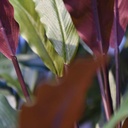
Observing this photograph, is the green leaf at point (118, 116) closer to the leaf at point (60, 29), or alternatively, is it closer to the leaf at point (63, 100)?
the leaf at point (63, 100)

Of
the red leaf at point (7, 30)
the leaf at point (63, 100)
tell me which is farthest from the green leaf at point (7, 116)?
the leaf at point (63, 100)

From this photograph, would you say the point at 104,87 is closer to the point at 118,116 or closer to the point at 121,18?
the point at 121,18

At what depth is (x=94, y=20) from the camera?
549 millimetres

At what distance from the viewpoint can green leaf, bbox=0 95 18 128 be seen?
507 mm

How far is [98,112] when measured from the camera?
89 centimetres

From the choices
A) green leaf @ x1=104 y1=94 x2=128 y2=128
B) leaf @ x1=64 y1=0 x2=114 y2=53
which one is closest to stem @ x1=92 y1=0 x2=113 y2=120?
leaf @ x1=64 y1=0 x2=114 y2=53

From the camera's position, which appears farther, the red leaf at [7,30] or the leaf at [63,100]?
the red leaf at [7,30]

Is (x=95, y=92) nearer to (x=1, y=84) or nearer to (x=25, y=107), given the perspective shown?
(x=1, y=84)

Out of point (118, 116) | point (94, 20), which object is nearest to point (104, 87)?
point (94, 20)

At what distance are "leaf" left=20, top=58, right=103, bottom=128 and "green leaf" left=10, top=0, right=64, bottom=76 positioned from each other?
399mm

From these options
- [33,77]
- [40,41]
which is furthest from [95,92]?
[40,41]

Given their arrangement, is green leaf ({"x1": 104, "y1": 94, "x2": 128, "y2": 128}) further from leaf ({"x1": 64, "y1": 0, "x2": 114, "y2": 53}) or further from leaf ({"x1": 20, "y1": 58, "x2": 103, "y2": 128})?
leaf ({"x1": 64, "y1": 0, "x2": 114, "y2": 53})

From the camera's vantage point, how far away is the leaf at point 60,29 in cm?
56

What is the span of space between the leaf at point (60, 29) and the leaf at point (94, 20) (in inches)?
1.2
